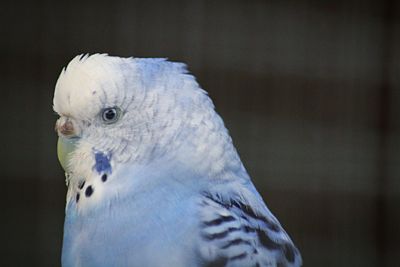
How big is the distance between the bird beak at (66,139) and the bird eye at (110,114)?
44 millimetres

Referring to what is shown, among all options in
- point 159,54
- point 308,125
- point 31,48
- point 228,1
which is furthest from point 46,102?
point 308,125

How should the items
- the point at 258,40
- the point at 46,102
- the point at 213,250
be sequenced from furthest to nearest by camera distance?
the point at 258,40, the point at 46,102, the point at 213,250

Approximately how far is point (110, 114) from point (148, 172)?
79 mm

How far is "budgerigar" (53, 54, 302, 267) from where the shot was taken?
691 mm

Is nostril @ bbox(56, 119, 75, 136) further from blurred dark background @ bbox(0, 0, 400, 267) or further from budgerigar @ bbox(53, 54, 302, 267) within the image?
blurred dark background @ bbox(0, 0, 400, 267)

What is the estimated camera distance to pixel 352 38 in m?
1.29

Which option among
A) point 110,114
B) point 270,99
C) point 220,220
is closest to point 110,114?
point 110,114

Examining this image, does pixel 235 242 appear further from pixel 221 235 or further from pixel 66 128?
pixel 66 128

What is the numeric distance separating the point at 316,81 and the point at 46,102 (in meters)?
0.54

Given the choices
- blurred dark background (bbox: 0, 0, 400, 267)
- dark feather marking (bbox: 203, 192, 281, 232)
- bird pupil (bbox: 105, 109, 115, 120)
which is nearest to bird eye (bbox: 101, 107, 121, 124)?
bird pupil (bbox: 105, 109, 115, 120)

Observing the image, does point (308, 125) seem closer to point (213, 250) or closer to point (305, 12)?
point (305, 12)

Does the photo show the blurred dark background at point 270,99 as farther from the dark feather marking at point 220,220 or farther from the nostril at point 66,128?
the dark feather marking at point 220,220

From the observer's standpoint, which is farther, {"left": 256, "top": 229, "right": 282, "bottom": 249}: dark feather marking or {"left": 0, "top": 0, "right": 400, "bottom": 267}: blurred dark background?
{"left": 0, "top": 0, "right": 400, "bottom": 267}: blurred dark background

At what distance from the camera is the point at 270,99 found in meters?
1.30
